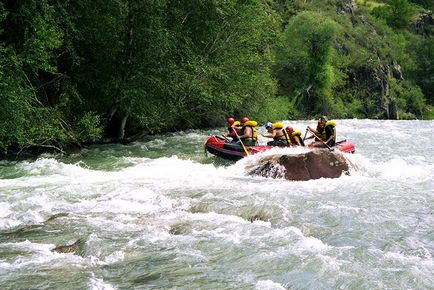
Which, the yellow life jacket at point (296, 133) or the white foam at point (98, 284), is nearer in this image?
the white foam at point (98, 284)

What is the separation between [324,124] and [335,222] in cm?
775

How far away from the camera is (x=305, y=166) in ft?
39.4

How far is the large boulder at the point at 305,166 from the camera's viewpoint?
12000 millimetres

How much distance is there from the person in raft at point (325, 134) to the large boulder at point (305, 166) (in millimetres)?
2369

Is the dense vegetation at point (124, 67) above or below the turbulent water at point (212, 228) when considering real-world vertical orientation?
above

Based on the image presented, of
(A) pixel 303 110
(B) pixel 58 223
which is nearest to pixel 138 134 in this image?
(B) pixel 58 223

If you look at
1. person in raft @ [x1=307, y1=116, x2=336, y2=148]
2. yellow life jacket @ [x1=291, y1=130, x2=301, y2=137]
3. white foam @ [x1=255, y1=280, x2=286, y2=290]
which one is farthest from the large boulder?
white foam @ [x1=255, y1=280, x2=286, y2=290]

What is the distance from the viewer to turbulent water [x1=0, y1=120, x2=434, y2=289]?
6090 mm

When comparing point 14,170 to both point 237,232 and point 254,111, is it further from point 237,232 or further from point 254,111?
point 254,111

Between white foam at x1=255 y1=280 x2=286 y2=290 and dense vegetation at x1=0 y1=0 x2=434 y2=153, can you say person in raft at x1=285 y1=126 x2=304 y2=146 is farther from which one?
white foam at x1=255 y1=280 x2=286 y2=290

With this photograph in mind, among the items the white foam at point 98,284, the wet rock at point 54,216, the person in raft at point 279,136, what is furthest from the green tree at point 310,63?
the white foam at point 98,284

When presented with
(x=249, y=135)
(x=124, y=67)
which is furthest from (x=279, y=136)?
(x=124, y=67)

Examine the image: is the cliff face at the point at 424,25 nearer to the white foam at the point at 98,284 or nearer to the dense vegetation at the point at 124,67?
the dense vegetation at the point at 124,67

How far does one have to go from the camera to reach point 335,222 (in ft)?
27.5
